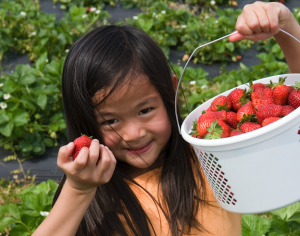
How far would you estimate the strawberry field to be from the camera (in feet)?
6.91

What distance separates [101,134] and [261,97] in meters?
0.55

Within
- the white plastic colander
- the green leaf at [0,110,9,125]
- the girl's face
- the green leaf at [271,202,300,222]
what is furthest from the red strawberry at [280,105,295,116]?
the green leaf at [0,110,9,125]

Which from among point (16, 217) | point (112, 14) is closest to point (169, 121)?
point (16, 217)

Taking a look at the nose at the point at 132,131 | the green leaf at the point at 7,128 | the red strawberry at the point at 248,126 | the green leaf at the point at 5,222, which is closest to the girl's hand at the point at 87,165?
the nose at the point at 132,131

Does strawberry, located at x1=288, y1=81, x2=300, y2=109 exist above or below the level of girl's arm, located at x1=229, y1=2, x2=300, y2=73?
below

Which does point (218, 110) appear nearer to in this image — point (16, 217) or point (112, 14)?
point (16, 217)

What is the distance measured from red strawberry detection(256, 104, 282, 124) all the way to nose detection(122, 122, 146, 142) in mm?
389

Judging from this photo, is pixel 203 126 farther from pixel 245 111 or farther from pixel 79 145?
pixel 79 145

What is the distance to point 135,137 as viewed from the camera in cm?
132

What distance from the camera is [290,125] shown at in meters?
1.00

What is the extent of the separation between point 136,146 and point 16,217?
101cm

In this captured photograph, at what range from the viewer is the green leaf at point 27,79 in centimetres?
293

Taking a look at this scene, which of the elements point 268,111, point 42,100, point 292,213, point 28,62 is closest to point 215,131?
point 268,111

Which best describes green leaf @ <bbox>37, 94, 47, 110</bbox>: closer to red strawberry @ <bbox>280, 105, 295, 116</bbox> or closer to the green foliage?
the green foliage
